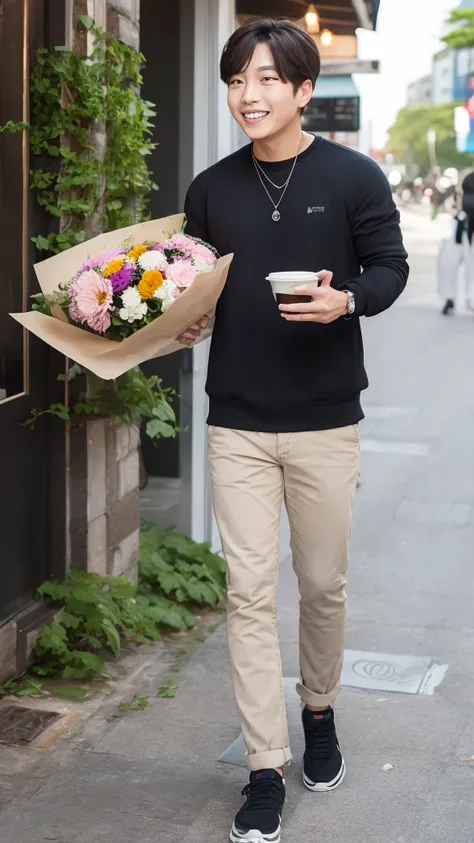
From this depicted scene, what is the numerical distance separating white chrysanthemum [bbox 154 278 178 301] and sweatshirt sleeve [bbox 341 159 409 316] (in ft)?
1.57

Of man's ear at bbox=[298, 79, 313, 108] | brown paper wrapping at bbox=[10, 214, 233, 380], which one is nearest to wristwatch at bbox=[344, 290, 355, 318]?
brown paper wrapping at bbox=[10, 214, 233, 380]

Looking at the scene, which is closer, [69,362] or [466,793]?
[466,793]

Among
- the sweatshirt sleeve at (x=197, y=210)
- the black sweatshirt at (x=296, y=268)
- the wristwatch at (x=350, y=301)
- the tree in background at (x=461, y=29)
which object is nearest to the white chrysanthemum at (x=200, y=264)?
the black sweatshirt at (x=296, y=268)

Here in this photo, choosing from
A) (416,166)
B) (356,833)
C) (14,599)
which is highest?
(416,166)

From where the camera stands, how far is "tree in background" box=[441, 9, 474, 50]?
77.1 metres

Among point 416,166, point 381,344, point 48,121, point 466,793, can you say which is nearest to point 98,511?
point 48,121

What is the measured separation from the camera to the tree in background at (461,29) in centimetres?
7712

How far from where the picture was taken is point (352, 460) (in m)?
3.70

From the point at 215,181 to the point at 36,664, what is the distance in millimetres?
2027

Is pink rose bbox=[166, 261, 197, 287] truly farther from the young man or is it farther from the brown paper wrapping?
the young man

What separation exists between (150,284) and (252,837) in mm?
1484

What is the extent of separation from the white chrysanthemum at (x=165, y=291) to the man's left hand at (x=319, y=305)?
0.32m

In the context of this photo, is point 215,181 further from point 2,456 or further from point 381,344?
point 381,344

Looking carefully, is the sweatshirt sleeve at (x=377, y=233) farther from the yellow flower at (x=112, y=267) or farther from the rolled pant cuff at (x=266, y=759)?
the rolled pant cuff at (x=266, y=759)
